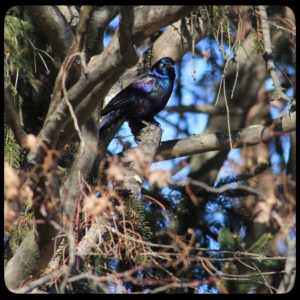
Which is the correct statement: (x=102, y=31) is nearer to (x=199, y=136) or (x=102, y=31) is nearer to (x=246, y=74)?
(x=199, y=136)

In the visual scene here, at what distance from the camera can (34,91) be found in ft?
18.5

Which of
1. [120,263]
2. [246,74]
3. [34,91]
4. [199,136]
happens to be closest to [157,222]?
[120,263]

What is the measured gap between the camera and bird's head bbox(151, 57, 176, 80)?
5.90 m

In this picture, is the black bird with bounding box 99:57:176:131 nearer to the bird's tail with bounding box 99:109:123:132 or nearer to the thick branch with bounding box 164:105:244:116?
the bird's tail with bounding box 99:109:123:132

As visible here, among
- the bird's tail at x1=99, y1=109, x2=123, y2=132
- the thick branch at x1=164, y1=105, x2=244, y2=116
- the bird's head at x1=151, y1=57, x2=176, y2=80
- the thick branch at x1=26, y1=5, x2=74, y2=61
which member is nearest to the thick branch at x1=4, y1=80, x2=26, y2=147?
the thick branch at x1=26, y1=5, x2=74, y2=61

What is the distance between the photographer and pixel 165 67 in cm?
602

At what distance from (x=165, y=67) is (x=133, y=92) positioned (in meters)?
0.49

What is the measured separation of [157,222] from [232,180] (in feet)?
2.98

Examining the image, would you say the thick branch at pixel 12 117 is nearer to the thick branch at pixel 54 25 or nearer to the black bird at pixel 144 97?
the thick branch at pixel 54 25

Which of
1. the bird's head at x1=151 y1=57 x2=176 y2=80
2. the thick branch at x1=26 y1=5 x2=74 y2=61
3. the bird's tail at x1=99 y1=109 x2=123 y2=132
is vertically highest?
the bird's head at x1=151 y1=57 x2=176 y2=80

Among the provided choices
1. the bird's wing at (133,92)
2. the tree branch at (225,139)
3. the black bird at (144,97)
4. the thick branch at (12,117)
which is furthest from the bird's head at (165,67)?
the thick branch at (12,117)

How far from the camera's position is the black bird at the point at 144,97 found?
222 inches

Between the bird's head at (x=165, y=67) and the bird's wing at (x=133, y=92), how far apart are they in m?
0.11

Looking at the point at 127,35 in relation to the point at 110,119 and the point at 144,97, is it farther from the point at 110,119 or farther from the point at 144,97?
the point at 144,97
